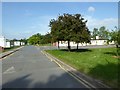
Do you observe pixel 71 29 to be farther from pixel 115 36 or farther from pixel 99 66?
pixel 99 66

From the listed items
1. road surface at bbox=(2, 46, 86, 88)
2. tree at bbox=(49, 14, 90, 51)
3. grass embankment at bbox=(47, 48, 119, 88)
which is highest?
tree at bbox=(49, 14, 90, 51)

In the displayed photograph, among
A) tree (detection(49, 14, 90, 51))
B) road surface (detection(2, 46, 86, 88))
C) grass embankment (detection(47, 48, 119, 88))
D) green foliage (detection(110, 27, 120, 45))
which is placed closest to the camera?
road surface (detection(2, 46, 86, 88))

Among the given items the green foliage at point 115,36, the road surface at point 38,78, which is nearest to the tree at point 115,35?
the green foliage at point 115,36

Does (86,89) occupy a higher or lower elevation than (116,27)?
lower

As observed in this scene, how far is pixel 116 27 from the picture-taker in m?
31.0

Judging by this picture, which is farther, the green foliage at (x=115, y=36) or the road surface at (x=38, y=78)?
the green foliage at (x=115, y=36)

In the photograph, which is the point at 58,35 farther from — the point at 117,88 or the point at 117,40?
the point at 117,88

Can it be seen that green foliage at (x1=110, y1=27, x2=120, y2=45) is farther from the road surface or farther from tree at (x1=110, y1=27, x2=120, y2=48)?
the road surface

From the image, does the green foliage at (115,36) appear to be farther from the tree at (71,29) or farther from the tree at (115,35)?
the tree at (71,29)

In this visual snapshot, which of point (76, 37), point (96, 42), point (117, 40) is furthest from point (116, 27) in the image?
point (96, 42)

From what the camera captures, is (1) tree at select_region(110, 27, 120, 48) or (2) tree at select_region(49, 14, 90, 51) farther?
(2) tree at select_region(49, 14, 90, 51)

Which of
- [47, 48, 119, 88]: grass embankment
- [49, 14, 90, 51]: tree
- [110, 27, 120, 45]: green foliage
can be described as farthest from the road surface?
[49, 14, 90, 51]: tree

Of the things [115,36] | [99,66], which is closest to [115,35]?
[115,36]

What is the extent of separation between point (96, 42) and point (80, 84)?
113337 millimetres
